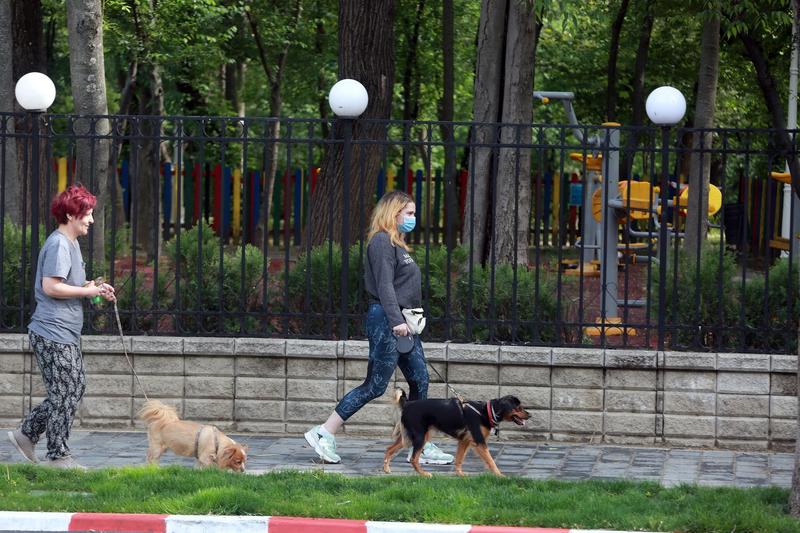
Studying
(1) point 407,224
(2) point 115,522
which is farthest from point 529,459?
(2) point 115,522

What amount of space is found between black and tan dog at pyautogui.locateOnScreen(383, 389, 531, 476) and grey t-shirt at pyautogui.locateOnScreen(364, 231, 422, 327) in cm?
64

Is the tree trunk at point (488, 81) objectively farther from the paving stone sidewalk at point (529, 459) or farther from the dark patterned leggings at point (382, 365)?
the dark patterned leggings at point (382, 365)

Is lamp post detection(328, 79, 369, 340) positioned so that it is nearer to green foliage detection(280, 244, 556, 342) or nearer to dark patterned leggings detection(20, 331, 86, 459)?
green foliage detection(280, 244, 556, 342)

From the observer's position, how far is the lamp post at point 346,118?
402 inches

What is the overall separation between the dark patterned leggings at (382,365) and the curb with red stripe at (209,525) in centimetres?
215

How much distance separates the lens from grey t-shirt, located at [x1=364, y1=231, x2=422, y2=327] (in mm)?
8859

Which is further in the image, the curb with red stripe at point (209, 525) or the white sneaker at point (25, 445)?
the white sneaker at point (25, 445)

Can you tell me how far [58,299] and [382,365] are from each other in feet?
7.30

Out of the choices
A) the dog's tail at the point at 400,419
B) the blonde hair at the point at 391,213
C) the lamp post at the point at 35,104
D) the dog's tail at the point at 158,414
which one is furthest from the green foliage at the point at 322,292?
the dog's tail at the point at 158,414

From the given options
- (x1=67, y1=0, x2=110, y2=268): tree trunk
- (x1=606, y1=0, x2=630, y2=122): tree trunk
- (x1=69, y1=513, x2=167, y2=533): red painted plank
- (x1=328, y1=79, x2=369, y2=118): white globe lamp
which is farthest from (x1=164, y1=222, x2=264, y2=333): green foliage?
(x1=606, y1=0, x2=630, y2=122): tree trunk

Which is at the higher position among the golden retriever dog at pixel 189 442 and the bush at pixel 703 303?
the bush at pixel 703 303

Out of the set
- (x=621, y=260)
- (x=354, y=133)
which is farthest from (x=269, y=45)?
(x=354, y=133)

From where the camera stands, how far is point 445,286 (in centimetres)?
1073

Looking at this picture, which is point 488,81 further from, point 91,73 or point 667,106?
point 91,73
